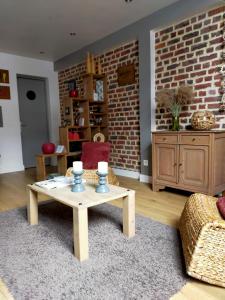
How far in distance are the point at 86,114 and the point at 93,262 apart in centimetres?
294

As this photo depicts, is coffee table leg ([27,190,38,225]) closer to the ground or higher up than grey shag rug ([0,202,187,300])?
higher up

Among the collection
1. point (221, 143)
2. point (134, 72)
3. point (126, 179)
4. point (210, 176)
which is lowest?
point (126, 179)

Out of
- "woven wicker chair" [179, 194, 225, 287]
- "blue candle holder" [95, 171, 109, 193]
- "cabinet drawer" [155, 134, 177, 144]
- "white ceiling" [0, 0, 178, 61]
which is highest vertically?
"white ceiling" [0, 0, 178, 61]

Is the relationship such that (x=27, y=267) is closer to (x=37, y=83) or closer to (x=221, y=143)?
(x=221, y=143)

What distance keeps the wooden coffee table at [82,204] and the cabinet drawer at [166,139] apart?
1.21 m

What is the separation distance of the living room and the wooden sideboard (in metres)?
0.02

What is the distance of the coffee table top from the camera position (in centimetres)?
160

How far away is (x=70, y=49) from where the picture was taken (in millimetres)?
4516

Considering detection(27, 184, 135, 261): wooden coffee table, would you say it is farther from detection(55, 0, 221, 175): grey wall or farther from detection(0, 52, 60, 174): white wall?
detection(0, 52, 60, 174): white wall

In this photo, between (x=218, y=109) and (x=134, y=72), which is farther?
(x=134, y=72)

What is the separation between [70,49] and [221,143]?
11.3 feet

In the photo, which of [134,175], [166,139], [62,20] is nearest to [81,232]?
[166,139]

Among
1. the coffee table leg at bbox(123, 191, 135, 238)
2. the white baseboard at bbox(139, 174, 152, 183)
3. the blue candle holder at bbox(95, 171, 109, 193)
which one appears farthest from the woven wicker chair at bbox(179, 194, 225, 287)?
the white baseboard at bbox(139, 174, 152, 183)

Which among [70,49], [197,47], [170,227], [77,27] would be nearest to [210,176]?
[170,227]
